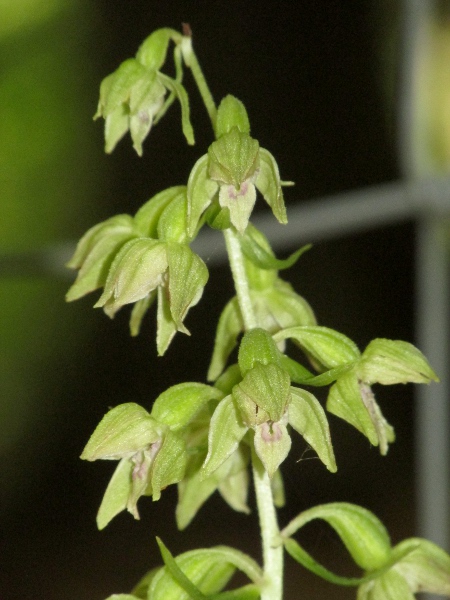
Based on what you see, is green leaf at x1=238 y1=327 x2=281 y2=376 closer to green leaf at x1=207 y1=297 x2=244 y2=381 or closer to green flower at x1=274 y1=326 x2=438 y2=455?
green flower at x1=274 y1=326 x2=438 y2=455

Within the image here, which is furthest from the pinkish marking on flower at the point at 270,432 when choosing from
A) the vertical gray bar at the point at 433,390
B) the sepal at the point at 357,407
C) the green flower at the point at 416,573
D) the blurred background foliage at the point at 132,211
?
the blurred background foliage at the point at 132,211

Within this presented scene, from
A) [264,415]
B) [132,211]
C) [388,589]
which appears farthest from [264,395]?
[132,211]

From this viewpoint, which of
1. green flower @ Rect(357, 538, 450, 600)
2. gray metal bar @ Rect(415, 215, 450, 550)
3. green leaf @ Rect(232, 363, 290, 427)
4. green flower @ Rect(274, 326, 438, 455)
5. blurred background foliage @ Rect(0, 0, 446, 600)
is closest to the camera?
green leaf @ Rect(232, 363, 290, 427)

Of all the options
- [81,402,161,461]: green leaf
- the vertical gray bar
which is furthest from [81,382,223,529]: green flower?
the vertical gray bar

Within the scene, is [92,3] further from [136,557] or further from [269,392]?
[269,392]

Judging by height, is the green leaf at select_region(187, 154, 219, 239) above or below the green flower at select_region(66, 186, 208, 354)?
above

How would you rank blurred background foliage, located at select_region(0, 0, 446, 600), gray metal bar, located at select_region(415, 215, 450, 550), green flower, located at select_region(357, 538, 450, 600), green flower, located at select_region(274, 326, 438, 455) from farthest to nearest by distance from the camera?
blurred background foliage, located at select_region(0, 0, 446, 600)
gray metal bar, located at select_region(415, 215, 450, 550)
green flower, located at select_region(357, 538, 450, 600)
green flower, located at select_region(274, 326, 438, 455)

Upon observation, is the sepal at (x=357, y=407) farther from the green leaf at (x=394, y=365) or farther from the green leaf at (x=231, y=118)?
the green leaf at (x=231, y=118)
